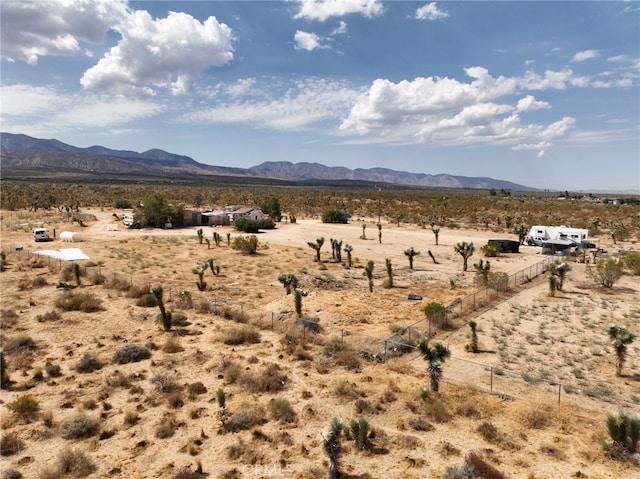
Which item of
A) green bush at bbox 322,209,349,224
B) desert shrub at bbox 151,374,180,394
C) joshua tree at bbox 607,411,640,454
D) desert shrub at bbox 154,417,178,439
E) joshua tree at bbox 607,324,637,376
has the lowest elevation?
desert shrub at bbox 154,417,178,439

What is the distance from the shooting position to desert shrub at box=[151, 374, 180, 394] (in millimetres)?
18562

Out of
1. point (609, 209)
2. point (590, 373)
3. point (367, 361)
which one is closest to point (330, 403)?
point (367, 361)

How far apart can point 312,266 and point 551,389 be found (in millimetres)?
30314

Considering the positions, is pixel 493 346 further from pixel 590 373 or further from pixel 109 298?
pixel 109 298

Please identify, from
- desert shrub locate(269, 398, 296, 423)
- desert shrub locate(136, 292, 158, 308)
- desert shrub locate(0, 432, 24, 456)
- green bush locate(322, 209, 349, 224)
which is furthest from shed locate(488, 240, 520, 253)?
desert shrub locate(0, 432, 24, 456)

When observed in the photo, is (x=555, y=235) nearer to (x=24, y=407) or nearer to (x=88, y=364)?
(x=88, y=364)

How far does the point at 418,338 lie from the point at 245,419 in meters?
11.9

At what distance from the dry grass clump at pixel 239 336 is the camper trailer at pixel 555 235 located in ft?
150

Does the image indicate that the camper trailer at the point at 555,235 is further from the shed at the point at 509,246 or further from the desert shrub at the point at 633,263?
the desert shrub at the point at 633,263

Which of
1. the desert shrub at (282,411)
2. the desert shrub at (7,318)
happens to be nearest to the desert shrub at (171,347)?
the desert shrub at (282,411)

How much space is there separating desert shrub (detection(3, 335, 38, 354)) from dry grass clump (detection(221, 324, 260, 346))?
9.98m

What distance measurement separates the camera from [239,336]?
79.5 feet

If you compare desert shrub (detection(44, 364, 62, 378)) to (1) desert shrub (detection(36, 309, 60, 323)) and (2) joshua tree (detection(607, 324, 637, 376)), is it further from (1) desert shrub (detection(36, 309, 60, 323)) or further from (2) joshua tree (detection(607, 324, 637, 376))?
(2) joshua tree (detection(607, 324, 637, 376))

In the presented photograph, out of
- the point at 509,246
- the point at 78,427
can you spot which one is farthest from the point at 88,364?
the point at 509,246
